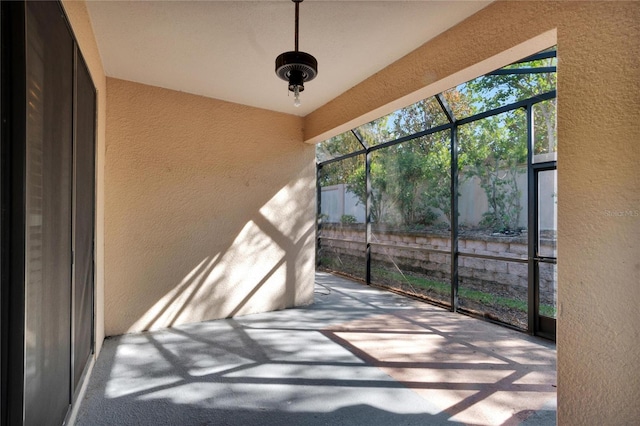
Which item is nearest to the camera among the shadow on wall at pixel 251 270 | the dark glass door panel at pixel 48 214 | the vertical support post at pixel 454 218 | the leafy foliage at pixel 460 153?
the dark glass door panel at pixel 48 214

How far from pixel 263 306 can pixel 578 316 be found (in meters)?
3.25

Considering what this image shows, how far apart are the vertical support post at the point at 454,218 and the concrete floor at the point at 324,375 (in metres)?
0.41

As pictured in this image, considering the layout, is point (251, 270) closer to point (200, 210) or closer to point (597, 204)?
point (200, 210)

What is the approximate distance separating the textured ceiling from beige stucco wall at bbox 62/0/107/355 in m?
0.12

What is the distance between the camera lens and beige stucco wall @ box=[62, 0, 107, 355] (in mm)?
2043

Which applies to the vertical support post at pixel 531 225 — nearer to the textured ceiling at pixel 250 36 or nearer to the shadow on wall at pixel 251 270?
the textured ceiling at pixel 250 36

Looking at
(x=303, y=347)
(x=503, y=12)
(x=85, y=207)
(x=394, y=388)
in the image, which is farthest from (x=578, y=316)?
(x=85, y=207)

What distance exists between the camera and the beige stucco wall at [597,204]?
4.72 feet

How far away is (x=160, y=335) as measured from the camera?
3238 mm

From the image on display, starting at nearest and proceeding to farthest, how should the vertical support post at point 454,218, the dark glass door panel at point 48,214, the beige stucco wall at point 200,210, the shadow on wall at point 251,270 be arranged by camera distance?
the dark glass door panel at point 48,214 → the beige stucco wall at point 200,210 → the shadow on wall at point 251,270 → the vertical support post at point 454,218

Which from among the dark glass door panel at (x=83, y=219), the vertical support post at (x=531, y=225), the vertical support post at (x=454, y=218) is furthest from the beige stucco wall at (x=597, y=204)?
the dark glass door panel at (x=83, y=219)

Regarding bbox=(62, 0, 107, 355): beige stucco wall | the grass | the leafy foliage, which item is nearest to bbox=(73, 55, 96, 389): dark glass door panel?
bbox=(62, 0, 107, 355): beige stucco wall

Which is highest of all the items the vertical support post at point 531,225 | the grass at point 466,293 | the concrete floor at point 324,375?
the vertical support post at point 531,225

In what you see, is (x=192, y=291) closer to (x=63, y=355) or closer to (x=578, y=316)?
(x=63, y=355)
